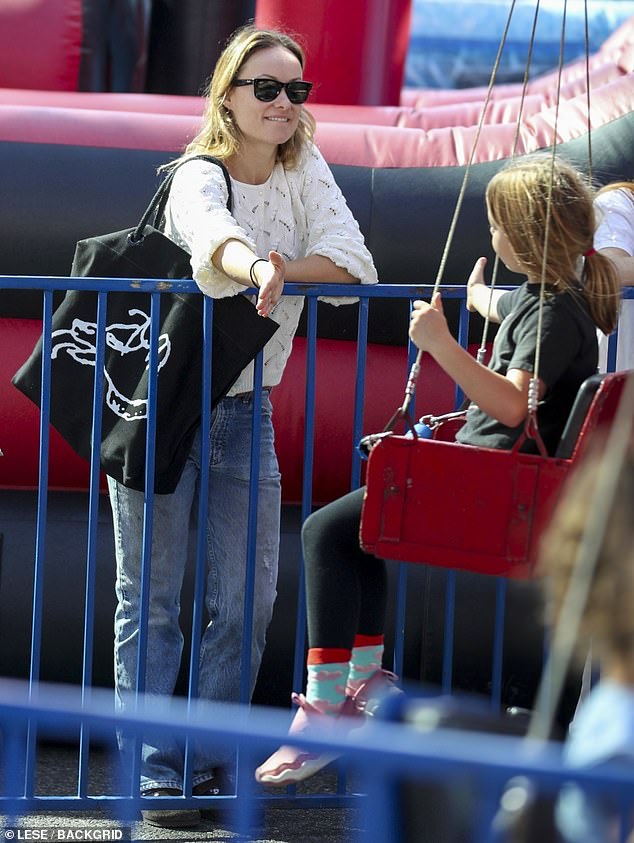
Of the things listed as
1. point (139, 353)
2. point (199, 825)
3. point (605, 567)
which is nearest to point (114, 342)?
point (139, 353)

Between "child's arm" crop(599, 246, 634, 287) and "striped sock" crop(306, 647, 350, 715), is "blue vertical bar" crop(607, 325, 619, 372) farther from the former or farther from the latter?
"striped sock" crop(306, 647, 350, 715)

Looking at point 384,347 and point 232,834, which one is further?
point 384,347

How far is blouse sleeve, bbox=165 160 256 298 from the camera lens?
305 cm

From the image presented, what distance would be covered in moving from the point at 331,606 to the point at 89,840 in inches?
33.2

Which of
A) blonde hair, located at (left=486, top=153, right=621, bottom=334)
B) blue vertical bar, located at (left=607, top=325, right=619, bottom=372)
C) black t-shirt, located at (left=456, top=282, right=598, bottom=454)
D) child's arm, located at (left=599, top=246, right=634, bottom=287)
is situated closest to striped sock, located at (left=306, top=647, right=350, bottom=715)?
black t-shirt, located at (left=456, top=282, right=598, bottom=454)

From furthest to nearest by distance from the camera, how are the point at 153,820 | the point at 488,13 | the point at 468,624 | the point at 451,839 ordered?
1. the point at 488,13
2. the point at 468,624
3. the point at 153,820
4. the point at 451,839

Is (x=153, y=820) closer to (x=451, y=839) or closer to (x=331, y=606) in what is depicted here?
(x=331, y=606)

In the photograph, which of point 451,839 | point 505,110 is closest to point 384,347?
point 505,110

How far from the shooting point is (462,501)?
Result: 8.64ft

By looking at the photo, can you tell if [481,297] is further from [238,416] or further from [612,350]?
[238,416]

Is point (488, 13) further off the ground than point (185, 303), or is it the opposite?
point (488, 13)

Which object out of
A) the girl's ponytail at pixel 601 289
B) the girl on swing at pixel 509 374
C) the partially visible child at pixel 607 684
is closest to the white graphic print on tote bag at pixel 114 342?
the girl on swing at pixel 509 374

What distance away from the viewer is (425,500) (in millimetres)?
2635

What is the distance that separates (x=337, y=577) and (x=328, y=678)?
198 millimetres
